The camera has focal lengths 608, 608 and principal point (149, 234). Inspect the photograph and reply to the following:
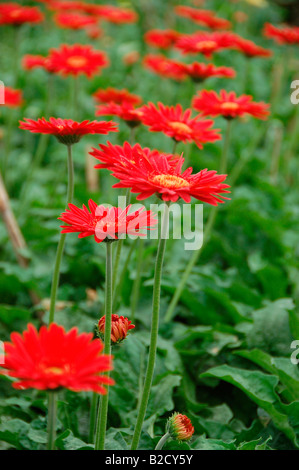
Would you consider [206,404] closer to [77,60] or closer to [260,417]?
[260,417]

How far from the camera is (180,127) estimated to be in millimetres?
1414

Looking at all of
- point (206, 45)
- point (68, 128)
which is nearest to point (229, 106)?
point (206, 45)

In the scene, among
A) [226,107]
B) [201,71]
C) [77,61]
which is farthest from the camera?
[77,61]

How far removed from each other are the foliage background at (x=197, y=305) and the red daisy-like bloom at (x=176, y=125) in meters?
0.47

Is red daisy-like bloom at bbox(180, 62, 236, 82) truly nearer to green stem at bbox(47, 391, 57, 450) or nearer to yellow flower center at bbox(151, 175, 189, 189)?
yellow flower center at bbox(151, 175, 189, 189)

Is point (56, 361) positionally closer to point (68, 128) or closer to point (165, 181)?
point (165, 181)

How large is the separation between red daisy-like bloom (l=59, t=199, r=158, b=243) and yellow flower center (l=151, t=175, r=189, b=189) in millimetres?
55

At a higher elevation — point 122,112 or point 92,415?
point 122,112

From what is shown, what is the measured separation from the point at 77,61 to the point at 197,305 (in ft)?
3.09

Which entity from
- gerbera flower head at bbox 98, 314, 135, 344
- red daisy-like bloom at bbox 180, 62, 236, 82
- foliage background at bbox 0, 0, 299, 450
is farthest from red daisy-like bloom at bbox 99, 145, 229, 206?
red daisy-like bloom at bbox 180, 62, 236, 82

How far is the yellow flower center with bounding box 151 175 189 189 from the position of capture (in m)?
1.01

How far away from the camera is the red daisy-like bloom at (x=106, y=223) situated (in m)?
0.95

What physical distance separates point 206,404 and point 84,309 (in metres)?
0.51

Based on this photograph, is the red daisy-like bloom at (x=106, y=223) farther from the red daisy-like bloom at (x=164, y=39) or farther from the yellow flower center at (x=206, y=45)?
the red daisy-like bloom at (x=164, y=39)
